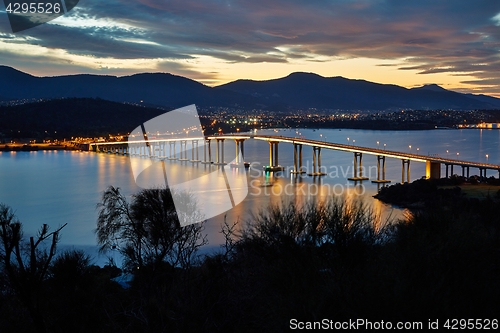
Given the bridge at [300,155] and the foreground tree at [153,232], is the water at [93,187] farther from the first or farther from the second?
the foreground tree at [153,232]

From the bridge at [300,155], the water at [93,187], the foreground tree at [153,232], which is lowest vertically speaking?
the water at [93,187]

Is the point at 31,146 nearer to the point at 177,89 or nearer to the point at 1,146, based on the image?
the point at 1,146

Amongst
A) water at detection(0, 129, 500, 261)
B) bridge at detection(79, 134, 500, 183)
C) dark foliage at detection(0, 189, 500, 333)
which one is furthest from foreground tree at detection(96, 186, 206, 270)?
bridge at detection(79, 134, 500, 183)

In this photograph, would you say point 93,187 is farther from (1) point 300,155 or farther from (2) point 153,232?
(2) point 153,232

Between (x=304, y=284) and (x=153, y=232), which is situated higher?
(x=304, y=284)

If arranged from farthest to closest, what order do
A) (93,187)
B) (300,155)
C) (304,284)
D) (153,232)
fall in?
(300,155) → (93,187) → (153,232) → (304,284)

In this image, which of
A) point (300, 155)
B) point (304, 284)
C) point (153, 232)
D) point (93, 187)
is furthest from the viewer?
point (300, 155)

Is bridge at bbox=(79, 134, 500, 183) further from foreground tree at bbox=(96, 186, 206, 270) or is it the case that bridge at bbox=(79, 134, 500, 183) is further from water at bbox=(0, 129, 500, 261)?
foreground tree at bbox=(96, 186, 206, 270)

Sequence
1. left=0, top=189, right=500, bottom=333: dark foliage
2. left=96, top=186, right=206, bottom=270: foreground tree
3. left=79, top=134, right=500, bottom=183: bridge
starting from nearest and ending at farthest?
left=0, top=189, right=500, bottom=333: dark foliage → left=96, top=186, right=206, bottom=270: foreground tree → left=79, top=134, right=500, bottom=183: bridge

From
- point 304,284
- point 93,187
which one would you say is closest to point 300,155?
point 93,187

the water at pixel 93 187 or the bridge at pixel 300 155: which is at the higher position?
the bridge at pixel 300 155

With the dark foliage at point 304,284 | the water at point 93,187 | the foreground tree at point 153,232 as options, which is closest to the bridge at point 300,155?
the water at point 93,187

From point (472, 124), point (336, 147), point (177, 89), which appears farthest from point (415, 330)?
point (177, 89)
